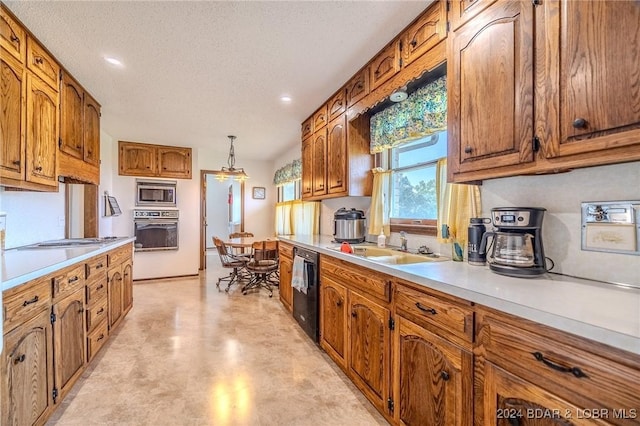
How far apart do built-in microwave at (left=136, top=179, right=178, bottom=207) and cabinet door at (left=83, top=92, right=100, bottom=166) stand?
1.83 metres

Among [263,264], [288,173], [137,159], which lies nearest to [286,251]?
[263,264]

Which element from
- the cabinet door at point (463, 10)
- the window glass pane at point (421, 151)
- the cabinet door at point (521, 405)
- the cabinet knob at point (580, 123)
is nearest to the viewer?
the cabinet door at point (521, 405)

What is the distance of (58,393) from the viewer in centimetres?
173

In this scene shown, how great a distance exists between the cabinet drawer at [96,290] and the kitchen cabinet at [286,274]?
69.6 inches

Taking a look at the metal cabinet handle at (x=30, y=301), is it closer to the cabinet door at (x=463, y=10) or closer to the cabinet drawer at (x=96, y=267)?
the cabinet drawer at (x=96, y=267)

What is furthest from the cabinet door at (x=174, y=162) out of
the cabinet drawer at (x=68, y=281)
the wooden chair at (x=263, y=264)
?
the cabinet drawer at (x=68, y=281)

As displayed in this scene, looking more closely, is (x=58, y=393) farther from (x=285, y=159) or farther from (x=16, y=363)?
(x=285, y=159)

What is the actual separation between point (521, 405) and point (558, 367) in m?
0.21

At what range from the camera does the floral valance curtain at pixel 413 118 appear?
1.92 m

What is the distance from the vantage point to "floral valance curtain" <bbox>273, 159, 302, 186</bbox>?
4.88 m

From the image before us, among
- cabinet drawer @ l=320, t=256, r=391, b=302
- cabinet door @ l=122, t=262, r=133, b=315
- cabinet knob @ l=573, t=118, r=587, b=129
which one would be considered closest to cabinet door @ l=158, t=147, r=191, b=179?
cabinet door @ l=122, t=262, r=133, b=315

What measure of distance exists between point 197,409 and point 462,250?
6.25 feet

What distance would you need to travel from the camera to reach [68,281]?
1.88 metres

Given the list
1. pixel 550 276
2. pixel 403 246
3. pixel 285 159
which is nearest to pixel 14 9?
pixel 403 246
